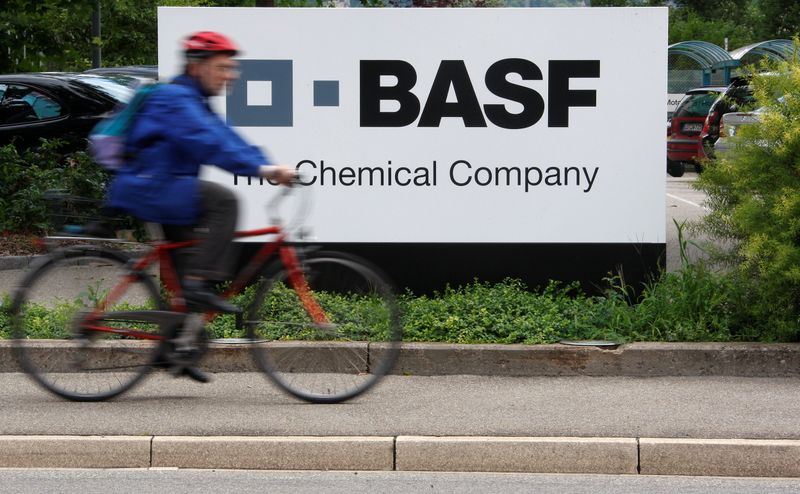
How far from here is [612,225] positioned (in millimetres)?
8672

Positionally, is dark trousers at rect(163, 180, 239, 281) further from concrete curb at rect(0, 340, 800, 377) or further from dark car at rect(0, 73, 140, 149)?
dark car at rect(0, 73, 140, 149)

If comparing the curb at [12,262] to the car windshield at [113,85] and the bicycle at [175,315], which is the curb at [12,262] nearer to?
the car windshield at [113,85]

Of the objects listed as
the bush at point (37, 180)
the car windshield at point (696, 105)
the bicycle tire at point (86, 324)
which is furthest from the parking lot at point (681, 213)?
the bush at point (37, 180)

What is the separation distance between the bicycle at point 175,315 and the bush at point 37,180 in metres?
5.25

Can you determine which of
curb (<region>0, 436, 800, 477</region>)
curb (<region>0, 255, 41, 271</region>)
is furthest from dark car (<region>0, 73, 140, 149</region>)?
curb (<region>0, 436, 800, 477</region>)

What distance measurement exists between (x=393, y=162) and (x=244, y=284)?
8.38 ft

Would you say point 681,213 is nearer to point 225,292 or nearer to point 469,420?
point 469,420

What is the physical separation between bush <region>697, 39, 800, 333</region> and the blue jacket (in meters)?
3.21

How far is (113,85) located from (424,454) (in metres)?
9.32

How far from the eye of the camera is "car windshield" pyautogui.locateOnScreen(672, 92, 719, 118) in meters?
25.7

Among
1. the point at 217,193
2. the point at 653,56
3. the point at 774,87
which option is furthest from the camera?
the point at 653,56

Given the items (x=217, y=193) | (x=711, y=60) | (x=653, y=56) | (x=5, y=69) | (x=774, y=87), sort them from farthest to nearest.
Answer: (x=711, y=60), (x=5, y=69), (x=653, y=56), (x=774, y=87), (x=217, y=193)

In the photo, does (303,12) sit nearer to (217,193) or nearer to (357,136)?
(357,136)

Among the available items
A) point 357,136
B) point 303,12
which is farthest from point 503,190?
point 303,12
